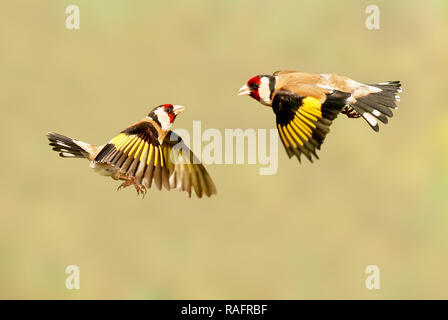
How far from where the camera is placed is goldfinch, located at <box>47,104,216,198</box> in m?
4.36

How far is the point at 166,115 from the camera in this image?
4.45 meters

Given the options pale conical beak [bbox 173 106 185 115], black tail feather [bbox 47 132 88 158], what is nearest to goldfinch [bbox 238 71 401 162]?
pale conical beak [bbox 173 106 185 115]

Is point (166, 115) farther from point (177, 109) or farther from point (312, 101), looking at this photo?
point (312, 101)

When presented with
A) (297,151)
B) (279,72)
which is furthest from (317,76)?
(297,151)

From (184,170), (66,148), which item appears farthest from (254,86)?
(66,148)

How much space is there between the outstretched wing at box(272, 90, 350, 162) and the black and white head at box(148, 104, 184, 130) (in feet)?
1.72

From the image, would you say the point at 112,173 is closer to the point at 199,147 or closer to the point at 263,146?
the point at 199,147

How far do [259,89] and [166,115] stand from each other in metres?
0.53

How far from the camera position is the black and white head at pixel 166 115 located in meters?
4.45

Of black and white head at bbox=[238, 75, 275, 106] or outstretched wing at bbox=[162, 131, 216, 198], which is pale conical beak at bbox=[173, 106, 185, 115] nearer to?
outstretched wing at bbox=[162, 131, 216, 198]

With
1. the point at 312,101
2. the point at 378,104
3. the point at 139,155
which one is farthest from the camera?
the point at 378,104

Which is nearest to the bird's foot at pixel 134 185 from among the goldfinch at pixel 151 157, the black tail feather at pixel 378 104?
the goldfinch at pixel 151 157

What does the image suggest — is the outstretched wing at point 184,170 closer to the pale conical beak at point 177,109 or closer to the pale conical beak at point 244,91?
the pale conical beak at point 177,109

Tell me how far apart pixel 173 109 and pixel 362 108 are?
104 centimetres
